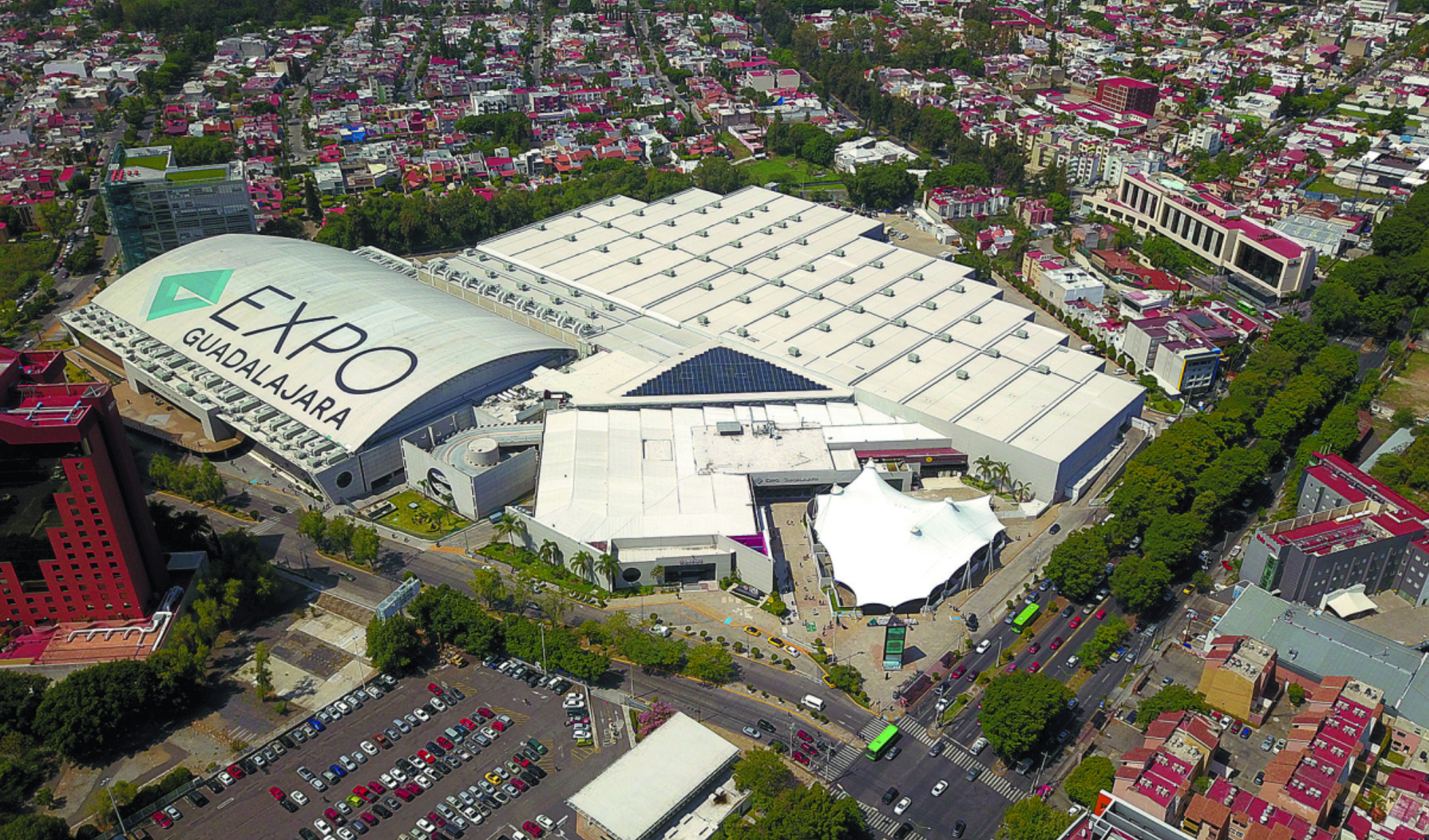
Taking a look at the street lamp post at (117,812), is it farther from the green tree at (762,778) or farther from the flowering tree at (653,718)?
the green tree at (762,778)

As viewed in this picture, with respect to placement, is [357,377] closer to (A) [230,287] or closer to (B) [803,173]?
(A) [230,287]

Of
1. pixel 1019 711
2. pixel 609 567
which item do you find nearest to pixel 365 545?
pixel 609 567

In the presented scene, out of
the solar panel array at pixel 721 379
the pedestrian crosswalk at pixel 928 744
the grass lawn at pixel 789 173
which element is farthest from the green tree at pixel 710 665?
the grass lawn at pixel 789 173

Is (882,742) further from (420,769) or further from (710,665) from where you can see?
(420,769)

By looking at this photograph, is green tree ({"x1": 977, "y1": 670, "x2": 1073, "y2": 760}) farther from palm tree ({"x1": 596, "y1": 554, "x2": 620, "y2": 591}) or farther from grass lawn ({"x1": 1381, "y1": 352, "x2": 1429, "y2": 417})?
grass lawn ({"x1": 1381, "y1": 352, "x2": 1429, "y2": 417})

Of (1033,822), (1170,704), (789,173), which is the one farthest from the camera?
(789,173)

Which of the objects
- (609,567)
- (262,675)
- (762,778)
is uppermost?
(762,778)
